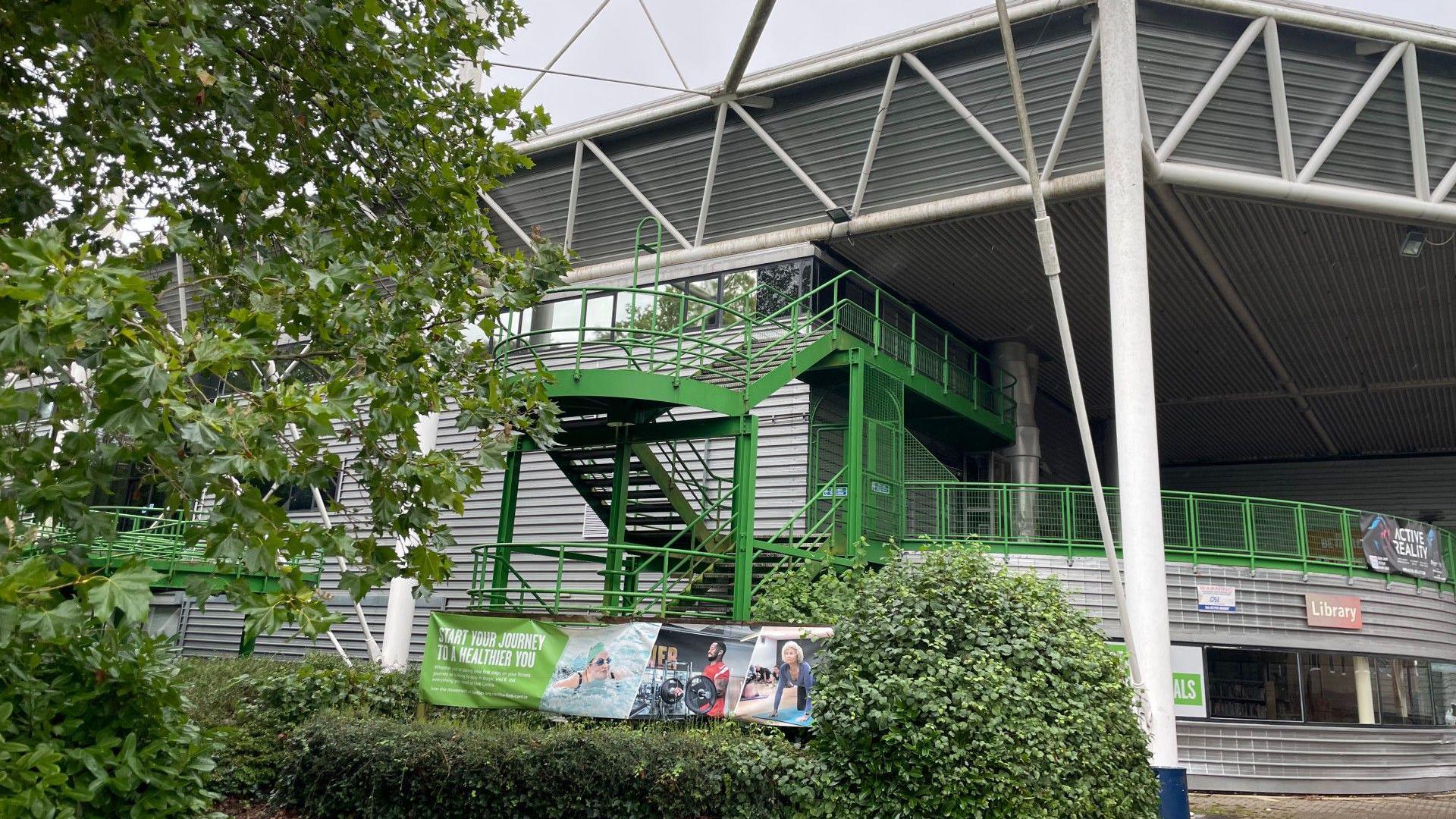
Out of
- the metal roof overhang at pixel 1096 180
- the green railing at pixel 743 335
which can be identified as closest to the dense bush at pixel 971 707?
the green railing at pixel 743 335

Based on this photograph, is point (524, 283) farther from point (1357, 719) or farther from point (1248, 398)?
point (1248, 398)

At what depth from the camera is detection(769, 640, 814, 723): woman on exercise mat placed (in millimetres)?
11164

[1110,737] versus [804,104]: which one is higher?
[804,104]

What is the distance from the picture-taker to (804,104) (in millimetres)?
19453

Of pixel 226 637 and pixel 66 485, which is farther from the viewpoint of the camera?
pixel 226 637

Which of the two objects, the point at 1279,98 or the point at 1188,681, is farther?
the point at 1279,98

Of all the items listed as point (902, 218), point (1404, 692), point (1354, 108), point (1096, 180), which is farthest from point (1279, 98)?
point (1404, 692)

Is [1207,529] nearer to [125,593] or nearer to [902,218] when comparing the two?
[902,218]

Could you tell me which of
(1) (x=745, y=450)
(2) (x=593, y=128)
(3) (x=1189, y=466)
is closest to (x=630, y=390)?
(1) (x=745, y=450)

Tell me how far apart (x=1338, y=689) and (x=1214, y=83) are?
9684mm

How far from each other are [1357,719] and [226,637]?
2394 cm

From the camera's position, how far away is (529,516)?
73.0ft

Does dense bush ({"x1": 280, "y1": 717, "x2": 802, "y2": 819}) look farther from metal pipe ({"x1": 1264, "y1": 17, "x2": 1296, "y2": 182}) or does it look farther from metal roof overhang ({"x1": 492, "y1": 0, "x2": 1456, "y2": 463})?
metal pipe ({"x1": 1264, "y1": 17, "x2": 1296, "y2": 182})

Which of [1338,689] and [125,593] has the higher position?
[125,593]
